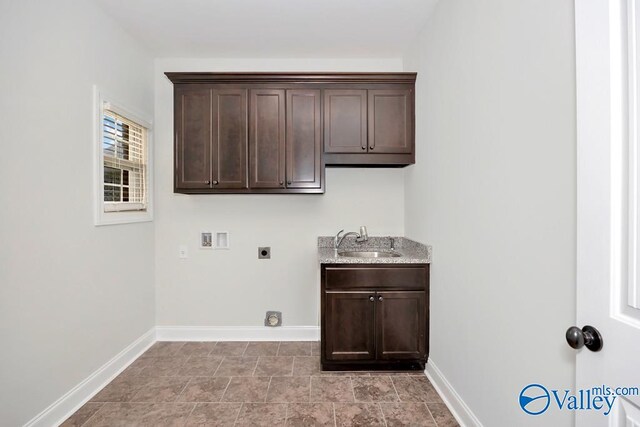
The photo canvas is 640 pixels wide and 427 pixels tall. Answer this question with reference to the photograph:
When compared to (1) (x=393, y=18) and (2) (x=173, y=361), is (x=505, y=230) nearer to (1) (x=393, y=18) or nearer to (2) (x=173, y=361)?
(1) (x=393, y=18)

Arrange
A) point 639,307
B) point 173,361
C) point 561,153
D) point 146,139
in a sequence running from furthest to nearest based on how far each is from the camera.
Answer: point 146,139 < point 173,361 < point 561,153 < point 639,307

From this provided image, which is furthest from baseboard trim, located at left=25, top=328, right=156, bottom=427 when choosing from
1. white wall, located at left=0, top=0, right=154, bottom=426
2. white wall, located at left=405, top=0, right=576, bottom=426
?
white wall, located at left=405, top=0, right=576, bottom=426

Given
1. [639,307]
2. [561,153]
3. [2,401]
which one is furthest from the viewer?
[2,401]

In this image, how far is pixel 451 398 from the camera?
6.85ft

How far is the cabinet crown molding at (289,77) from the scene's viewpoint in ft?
9.09

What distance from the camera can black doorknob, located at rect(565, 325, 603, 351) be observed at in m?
0.90

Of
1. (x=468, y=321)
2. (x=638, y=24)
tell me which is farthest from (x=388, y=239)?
(x=638, y=24)

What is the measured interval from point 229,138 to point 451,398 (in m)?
2.58

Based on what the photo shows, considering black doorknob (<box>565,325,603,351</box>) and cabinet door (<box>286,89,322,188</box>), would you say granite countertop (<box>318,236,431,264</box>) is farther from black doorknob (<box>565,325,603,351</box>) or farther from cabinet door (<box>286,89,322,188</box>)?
black doorknob (<box>565,325,603,351</box>)

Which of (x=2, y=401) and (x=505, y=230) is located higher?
(x=505, y=230)

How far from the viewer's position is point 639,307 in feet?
2.60

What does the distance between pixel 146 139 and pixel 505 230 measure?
303 centimetres

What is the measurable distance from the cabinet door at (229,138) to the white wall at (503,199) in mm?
1576

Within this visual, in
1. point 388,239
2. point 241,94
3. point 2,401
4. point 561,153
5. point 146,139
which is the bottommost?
point 2,401
